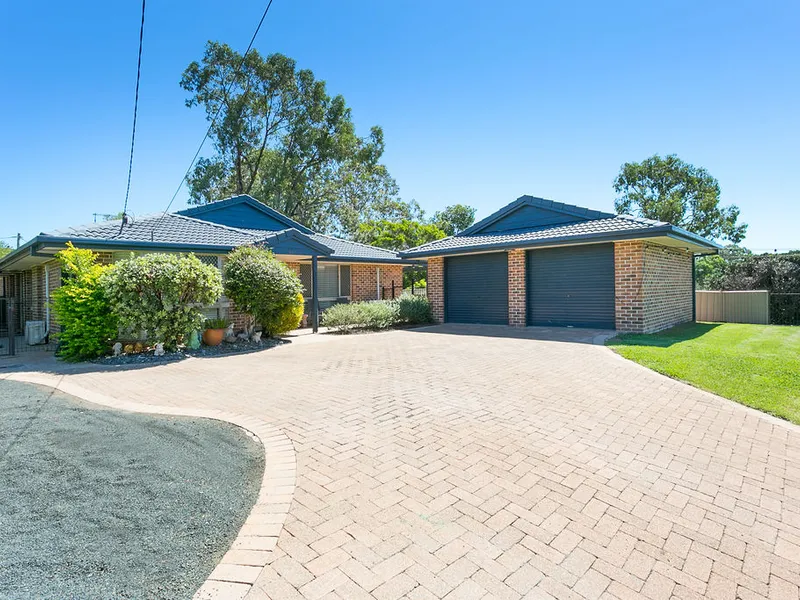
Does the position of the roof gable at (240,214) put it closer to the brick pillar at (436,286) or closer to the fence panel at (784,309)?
the brick pillar at (436,286)

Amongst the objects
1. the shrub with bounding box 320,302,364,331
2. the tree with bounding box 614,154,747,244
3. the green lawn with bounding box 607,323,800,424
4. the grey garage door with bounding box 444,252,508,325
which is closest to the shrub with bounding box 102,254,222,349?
the shrub with bounding box 320,302,364,331

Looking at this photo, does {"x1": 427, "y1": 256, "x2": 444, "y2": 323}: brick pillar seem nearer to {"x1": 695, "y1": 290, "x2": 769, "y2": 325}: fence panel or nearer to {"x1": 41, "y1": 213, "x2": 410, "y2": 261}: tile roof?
{"x1": 41, "y1": 213, "x2": 410, "y2": 261}: tile roof

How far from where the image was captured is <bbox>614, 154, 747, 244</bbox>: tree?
30.2 metres

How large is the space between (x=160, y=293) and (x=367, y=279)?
1109 centimetres

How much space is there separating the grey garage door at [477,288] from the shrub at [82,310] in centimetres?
1034

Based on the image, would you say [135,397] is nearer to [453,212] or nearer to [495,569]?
[495,569]

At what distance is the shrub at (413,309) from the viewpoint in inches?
599

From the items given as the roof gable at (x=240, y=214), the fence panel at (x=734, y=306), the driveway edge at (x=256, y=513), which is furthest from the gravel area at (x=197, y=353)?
the fence panel at (x=734, y=306)

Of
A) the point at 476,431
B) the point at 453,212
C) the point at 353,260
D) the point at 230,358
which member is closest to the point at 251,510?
the point at 476,431

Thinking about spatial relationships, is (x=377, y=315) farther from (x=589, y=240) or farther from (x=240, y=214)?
(x=240, y=214)

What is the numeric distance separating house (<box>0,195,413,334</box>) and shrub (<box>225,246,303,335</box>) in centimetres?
78

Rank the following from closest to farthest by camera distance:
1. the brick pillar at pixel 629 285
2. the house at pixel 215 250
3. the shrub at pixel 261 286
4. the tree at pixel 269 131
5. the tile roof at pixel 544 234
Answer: the house at pixel 215 250
the shrub at pixel 261 286
the tile roof at pixel 544 234
the brick pillar at pixel 629 285
the tree at pixel 269 131

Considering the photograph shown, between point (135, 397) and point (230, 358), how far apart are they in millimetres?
3349

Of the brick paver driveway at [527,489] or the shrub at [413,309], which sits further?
the shrub at [413,309]
